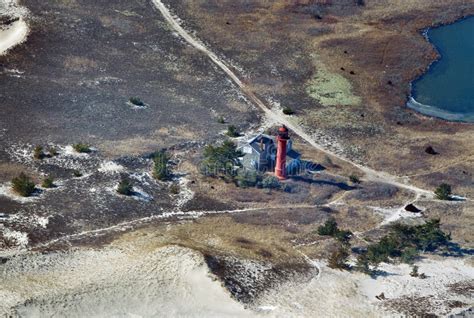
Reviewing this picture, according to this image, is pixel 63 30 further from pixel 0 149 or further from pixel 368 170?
pixel 368 170

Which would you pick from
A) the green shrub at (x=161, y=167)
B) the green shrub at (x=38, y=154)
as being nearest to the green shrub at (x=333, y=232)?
the green shrub at (x=161, y=167)

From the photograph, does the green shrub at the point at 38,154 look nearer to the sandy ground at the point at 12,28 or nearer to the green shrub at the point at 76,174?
the green shrub at the point at 76,174

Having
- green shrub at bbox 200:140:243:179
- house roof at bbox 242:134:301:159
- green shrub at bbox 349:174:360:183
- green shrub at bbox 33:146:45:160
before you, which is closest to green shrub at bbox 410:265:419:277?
green shrub at bbox 349:174:360:183

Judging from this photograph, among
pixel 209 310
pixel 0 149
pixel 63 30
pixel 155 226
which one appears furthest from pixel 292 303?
pixel 63 30

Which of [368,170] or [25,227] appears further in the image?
[368,170]

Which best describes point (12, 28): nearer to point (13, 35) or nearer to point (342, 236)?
point (13, 35)

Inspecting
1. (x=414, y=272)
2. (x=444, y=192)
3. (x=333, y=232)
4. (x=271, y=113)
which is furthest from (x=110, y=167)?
(x=444, y=192)
